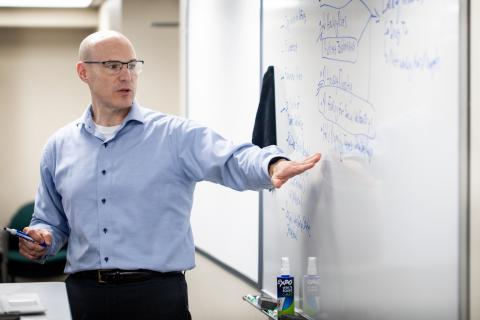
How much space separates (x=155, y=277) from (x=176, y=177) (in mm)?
364

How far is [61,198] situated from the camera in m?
2.93

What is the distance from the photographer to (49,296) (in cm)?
227

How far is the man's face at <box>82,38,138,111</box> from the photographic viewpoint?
9.01 feet

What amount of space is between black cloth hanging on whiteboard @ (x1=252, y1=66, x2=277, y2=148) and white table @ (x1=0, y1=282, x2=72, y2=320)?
3.01 feet

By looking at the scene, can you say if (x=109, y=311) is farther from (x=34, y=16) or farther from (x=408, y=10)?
(x=34, y=16)

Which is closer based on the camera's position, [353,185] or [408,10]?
[408,10]

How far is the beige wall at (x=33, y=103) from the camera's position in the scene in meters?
7.71

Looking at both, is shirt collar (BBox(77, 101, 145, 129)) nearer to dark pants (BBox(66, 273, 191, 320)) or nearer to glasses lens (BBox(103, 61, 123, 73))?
glasses lens (BBox(103, 61, 123, 73))

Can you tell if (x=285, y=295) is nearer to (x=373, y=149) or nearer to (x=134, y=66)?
(x=373, y=149)

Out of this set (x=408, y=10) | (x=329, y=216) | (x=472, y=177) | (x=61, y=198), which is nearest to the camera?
(x=472, y=177)

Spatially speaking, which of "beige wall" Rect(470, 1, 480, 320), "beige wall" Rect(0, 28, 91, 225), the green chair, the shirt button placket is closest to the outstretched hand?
"beige wall" Rect(470, 1, 480, 320)

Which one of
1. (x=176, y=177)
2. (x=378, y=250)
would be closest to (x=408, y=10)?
(x=378, y=250)

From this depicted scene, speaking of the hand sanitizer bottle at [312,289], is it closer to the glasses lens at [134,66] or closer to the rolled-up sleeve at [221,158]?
the rolled-up sleeve at [221,158]

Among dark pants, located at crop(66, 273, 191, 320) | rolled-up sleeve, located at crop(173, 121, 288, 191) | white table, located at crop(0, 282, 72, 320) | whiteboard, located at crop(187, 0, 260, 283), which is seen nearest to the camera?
white table, located at crop(0, 282, 72, 320)
